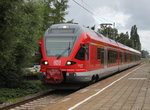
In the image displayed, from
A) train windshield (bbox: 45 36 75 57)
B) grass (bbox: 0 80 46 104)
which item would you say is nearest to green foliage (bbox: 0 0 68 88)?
grass (bbox: 0 80 46 104)

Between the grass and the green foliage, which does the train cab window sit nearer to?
the green foliage

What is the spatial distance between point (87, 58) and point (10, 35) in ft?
13.9

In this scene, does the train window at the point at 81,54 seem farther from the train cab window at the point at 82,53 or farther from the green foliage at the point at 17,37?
the green foliage at the point at 17,37

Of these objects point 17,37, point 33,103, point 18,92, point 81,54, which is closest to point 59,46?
point 81,54

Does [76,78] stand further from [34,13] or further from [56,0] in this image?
[56,0]

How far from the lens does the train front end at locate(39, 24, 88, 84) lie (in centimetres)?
1391

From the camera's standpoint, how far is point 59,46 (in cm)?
1454

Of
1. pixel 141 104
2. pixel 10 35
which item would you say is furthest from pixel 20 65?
pixel 141 104

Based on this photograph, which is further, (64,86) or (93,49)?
(93,49)

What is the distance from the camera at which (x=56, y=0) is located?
39719 mm

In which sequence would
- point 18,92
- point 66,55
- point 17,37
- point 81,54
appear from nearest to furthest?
point 66,55 < point 81,54 < point 17,37 < point 18,92

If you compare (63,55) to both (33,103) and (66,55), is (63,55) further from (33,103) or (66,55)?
(33,103)

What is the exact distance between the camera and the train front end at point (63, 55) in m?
13.9

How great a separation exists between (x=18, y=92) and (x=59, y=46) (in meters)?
3.93
